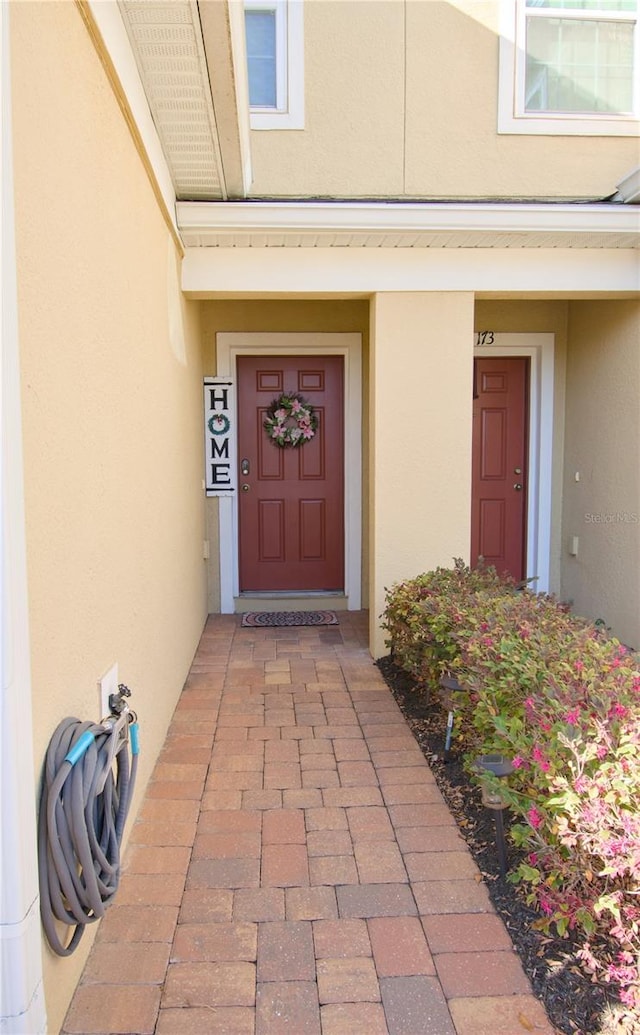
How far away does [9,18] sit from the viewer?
4.06 feet

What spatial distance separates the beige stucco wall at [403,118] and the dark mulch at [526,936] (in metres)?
3.33

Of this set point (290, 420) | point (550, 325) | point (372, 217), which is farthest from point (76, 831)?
point (550, 325)

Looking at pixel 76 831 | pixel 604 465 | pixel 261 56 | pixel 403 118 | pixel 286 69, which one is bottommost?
pixel 76 831

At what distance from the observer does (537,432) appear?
5172 mm

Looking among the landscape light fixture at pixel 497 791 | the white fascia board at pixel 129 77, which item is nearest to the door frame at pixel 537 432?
the white fascia board at pixel 129 77

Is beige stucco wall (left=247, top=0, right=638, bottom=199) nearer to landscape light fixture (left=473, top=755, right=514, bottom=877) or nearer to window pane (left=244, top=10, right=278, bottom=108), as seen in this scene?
window pane (left=244, top=10, right=278, bottom=108)

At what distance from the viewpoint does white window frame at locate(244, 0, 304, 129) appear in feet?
12.6

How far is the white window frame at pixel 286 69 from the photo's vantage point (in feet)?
12.6

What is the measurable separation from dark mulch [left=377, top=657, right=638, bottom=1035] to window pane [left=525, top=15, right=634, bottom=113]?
402 centimetres

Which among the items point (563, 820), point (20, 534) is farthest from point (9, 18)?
point (563, 820)

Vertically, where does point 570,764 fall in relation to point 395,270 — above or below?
below

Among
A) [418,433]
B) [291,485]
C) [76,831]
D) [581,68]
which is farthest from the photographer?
[291,485]

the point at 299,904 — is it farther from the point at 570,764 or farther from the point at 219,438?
the point at 219,438

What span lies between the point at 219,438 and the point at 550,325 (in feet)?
9.22
